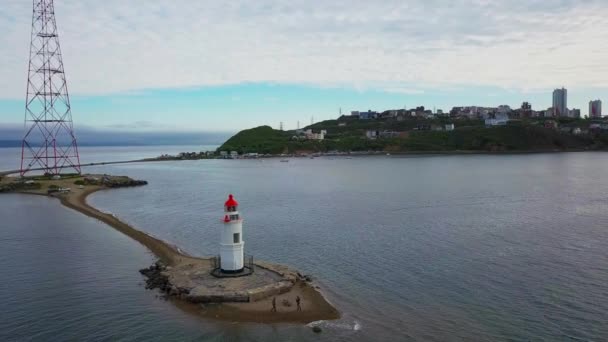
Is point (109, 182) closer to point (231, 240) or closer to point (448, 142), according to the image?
point (231, 240)

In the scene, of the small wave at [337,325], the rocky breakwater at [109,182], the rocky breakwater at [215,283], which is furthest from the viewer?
the rocky breakwater at [109,182]

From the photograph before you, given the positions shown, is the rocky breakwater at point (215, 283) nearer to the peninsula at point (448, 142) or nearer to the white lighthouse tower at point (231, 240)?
the white lighthouse tower at point (231, 240)

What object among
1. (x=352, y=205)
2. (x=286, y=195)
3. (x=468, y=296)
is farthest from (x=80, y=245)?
(x=286, y=195)

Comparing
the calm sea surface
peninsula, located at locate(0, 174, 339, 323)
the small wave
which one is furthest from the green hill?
the small wave

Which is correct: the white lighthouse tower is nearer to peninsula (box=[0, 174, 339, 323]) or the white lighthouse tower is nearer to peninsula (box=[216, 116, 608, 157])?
peninsula (box=[0, 174, 339, 323])

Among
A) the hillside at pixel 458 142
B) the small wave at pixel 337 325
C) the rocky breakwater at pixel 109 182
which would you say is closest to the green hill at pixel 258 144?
the hillside at pixel 458 142

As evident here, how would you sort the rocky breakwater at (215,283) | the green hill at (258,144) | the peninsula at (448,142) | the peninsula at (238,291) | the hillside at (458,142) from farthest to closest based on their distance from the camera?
the green hill at (258,144) → the hillside at (458,142) → the peninsula at (448,142) → the rocky breakwater at (215,283) → the peninsula at (238,291)

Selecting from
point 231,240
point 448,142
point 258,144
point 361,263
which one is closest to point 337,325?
point 231,240
